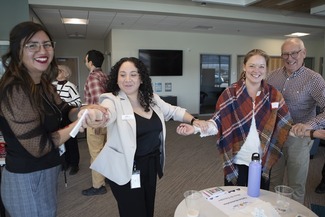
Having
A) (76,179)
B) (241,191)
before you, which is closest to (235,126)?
(241,191)

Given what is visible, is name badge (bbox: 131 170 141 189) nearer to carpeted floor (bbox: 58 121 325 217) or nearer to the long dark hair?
the long dark hair

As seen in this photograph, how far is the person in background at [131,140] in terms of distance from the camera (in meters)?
1.56

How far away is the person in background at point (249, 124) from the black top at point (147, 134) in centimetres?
19

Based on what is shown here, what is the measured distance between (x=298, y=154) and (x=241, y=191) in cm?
90

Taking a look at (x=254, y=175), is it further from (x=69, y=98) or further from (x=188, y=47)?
(x=188, y=47)

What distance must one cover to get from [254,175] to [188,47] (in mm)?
7203

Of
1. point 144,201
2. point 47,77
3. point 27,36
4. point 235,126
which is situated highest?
point 27,36

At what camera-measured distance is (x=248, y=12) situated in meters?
5.73

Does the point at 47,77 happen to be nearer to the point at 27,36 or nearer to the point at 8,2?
the point at 27,36

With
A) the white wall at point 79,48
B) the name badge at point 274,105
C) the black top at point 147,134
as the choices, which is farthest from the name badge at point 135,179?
the white wall at point 79,48

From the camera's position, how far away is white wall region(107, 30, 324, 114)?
7.61 meters

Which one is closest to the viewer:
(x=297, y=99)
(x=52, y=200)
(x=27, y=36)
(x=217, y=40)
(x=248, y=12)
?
(x=27, y=36)

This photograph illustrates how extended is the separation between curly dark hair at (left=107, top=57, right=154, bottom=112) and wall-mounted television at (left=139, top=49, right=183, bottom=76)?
6.02 m

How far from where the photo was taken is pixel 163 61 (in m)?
7.95
